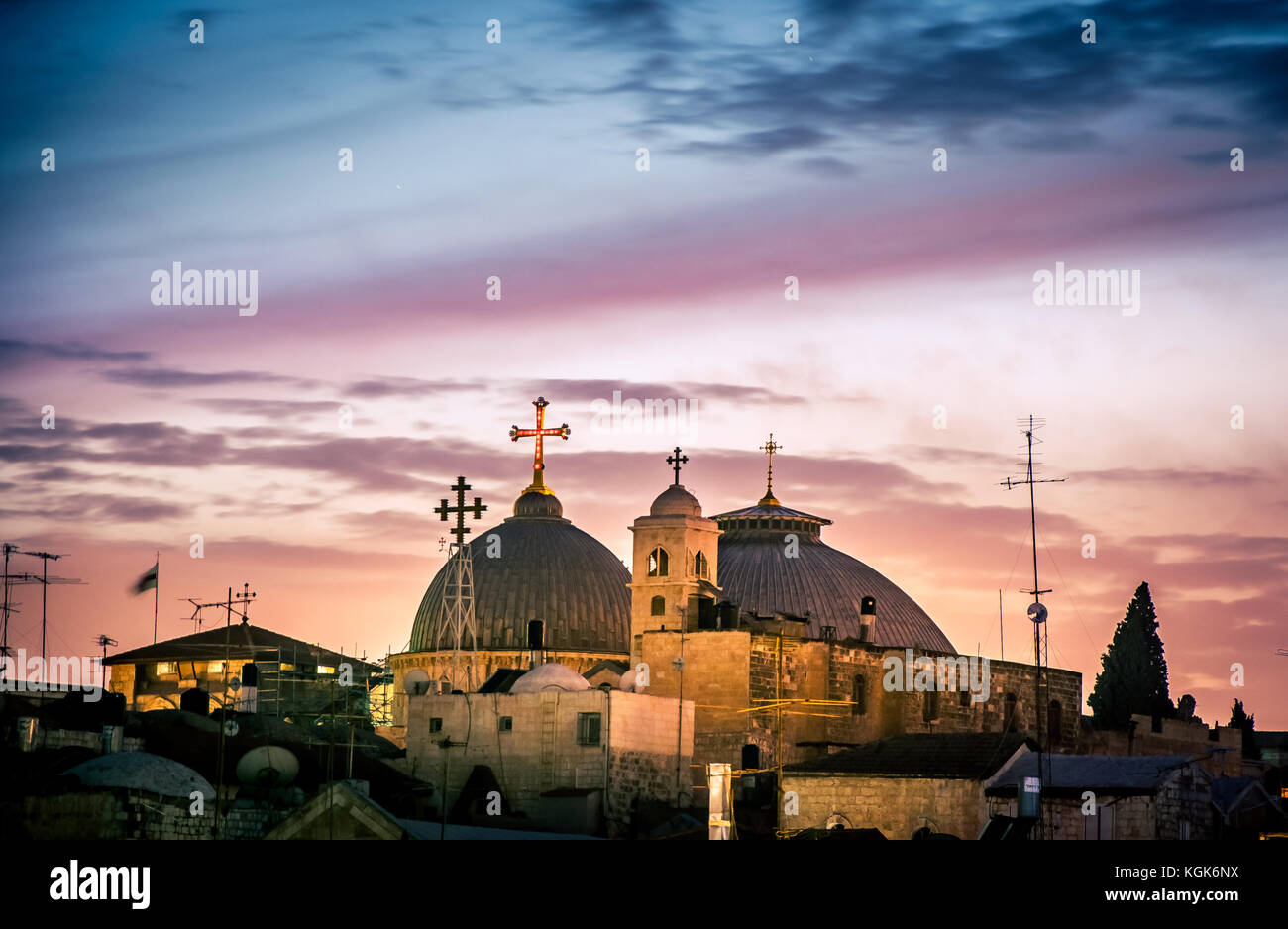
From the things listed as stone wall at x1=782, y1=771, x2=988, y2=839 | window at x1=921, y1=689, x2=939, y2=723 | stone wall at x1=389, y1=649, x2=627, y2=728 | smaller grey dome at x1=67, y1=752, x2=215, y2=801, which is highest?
stone wall at x1=389, y1=649, x2=627, y2=728

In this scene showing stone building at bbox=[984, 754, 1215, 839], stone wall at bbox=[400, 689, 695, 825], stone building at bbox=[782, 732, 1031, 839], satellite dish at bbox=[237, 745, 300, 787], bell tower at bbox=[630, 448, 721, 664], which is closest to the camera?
stone building at bbox=[984, 754, 1215, 839]

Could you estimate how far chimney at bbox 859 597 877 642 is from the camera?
85.8 m

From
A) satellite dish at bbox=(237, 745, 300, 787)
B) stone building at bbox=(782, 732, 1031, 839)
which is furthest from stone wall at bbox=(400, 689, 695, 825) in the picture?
satellite dish at bbox=(237, 745, 300, 787)

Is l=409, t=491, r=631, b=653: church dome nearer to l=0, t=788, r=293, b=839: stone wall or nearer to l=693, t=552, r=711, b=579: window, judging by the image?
l=693, t=552, r=711, b=579: window

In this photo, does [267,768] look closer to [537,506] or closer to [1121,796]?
[1121,796]

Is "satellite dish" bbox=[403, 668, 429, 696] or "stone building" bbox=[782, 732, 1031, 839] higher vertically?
"satellite dish" bbox=[403, 668, 429, 696]

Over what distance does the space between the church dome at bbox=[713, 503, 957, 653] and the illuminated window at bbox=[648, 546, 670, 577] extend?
350 inches

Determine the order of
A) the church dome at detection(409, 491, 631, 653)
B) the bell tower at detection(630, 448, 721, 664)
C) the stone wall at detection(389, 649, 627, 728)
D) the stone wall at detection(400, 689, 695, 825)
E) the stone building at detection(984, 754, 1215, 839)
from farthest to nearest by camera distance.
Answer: the church dome at detection(409, 491, 631, 653) → the stone wall at detection(389, 649, 627, 728) → the bell tower at detection(630, 448, 721, 664) → the stone wall at detection(400, 689, 695, 825) → the stone building at detection(984, 754, 1215, 839)

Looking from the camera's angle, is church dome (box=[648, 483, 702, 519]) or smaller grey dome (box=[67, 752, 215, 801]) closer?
smaller grey dome (box=[67, 752, 215, 801])
